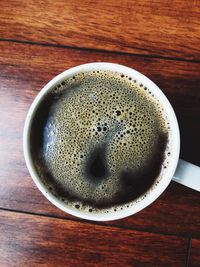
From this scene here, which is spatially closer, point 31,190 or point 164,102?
point 164,102

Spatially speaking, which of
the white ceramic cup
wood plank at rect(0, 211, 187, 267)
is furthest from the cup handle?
wood plank at rect(0, 211, 187, 267)

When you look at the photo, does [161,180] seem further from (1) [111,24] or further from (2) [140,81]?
(1) [111,24]

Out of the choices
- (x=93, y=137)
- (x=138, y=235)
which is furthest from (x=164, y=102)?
(x=138, y=235)

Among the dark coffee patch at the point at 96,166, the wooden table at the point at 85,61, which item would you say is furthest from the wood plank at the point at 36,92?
the dark coffee patch at the point at 96,166

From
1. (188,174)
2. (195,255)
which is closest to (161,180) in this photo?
(188,174)

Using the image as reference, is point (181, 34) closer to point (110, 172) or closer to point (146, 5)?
point (146, 5)

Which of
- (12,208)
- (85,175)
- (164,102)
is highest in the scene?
(164,102)

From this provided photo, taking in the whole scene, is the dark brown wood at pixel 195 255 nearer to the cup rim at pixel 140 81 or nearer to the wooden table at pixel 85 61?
the wooden table at pixel 85 61
